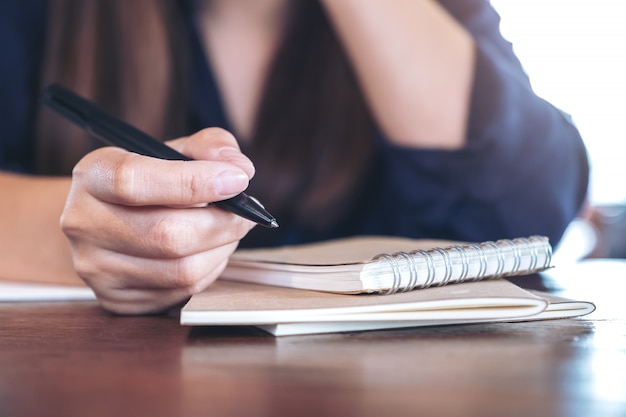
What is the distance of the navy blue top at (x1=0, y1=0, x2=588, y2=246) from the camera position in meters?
0.78

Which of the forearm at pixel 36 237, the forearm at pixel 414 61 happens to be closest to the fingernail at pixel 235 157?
the forearm at pixel 36 237

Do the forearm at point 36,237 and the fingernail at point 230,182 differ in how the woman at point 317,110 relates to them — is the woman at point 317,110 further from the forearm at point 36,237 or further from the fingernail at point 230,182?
the fingernail at point 230,182

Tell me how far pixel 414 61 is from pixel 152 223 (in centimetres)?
50

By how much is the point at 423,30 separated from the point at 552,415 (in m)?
0.65

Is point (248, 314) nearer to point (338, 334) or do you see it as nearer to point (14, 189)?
point (338, 334)

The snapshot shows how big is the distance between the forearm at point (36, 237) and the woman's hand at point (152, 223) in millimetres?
125

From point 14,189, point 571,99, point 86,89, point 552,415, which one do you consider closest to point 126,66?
point 86,89

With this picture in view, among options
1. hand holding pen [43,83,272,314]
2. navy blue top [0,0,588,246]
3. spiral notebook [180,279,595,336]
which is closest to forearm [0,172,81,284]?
hand holding pen [43,83,272,314]

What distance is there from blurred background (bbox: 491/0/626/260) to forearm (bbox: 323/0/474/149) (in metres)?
1.95

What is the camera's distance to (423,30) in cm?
78

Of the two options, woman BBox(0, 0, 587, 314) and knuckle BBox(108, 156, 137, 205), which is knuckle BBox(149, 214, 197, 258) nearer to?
knuckle BBox(108, 156, 137, 205)

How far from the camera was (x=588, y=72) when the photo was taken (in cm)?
284

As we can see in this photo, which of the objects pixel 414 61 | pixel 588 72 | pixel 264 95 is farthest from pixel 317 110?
pixel 588 72

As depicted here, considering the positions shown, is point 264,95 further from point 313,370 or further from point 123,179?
point 313,370
